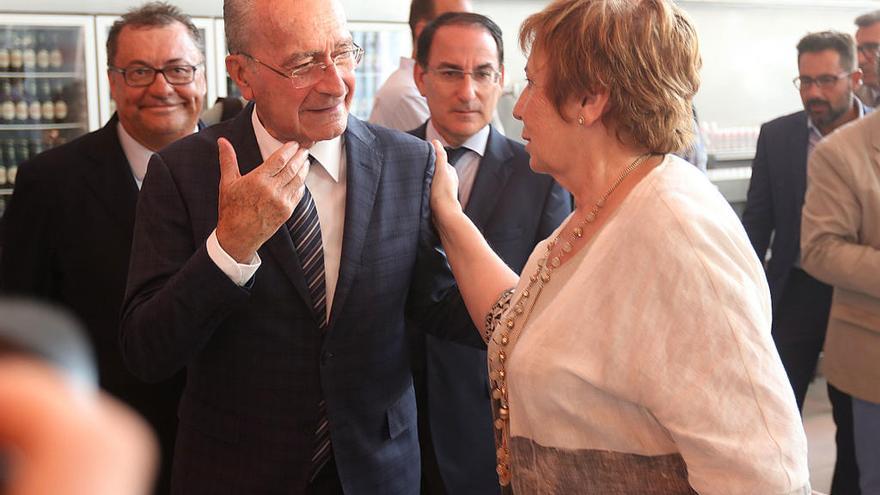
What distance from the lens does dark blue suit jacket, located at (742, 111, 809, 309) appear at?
3.88 m

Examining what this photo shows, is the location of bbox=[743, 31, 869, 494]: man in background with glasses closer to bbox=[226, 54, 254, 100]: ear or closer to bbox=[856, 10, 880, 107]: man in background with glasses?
bbox=[856, 10, 880, 107]: man in background with glasses

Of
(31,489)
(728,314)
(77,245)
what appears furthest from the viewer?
(77,245)

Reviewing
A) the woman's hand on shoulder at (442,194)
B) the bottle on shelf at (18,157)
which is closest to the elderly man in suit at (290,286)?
the woman's hand on shoulder at (442,194)

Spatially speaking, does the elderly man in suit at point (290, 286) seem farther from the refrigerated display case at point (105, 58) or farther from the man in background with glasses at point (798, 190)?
the refrigerated display case at point (105, 58)

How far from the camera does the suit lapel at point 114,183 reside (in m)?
2.42

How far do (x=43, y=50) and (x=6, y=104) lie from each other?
0.39 metres

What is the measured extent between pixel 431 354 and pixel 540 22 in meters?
1.17

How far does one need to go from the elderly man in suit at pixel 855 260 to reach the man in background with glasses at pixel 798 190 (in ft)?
3.04

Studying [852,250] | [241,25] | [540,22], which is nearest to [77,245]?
[241,25]

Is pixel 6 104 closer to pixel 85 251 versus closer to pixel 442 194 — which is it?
pixel 85 251

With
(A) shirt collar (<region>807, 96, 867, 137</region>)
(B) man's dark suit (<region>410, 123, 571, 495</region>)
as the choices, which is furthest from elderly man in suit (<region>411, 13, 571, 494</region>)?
(A) shirt collar (<region>807, 96, 867, 137</region>)

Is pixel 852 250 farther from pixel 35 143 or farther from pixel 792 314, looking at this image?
pixel 35 143

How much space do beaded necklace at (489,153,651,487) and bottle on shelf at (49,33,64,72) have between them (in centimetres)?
493

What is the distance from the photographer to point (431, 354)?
2527 mm
